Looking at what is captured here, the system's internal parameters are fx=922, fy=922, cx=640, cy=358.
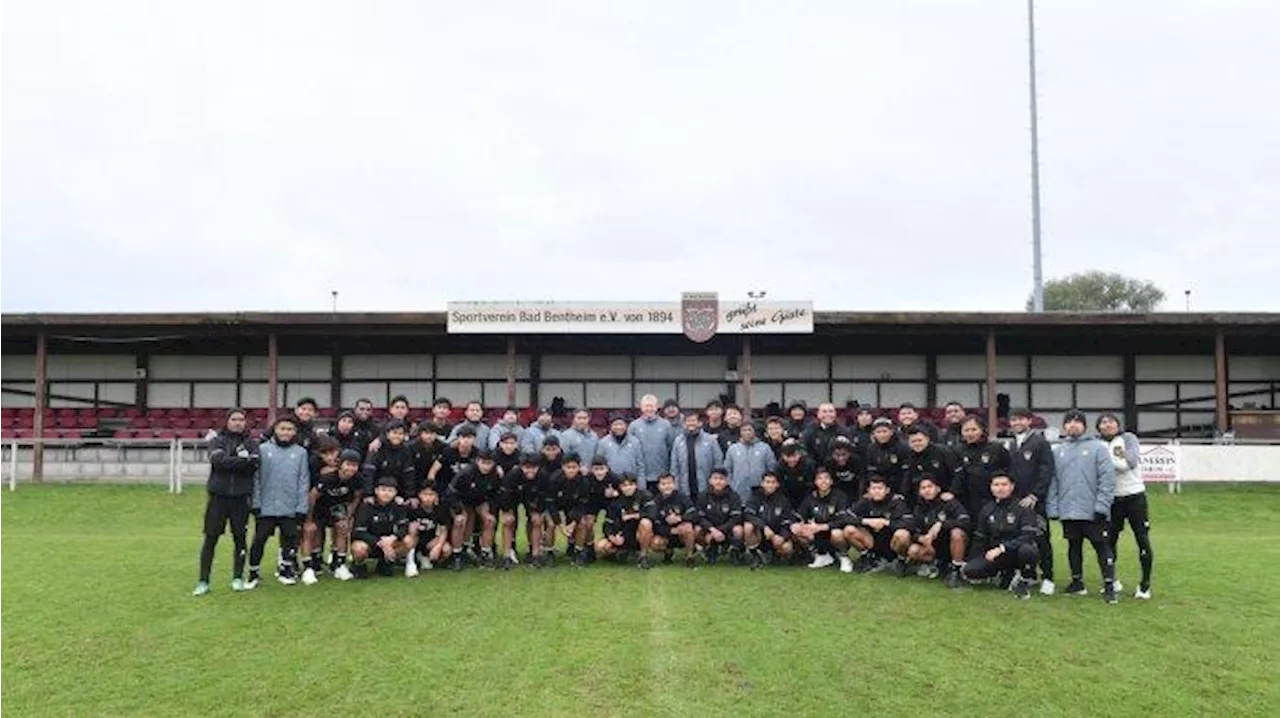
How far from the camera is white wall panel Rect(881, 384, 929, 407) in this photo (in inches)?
881

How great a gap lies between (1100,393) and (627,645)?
20062 millimetres

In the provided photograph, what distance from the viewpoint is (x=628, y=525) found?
8.91 metres

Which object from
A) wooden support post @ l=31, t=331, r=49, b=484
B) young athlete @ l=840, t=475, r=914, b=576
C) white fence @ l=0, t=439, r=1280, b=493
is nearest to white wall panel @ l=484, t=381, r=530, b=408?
white fence @ l=0, t=439, r=1280, b=493

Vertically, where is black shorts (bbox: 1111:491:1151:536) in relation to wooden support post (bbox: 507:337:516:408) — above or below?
below

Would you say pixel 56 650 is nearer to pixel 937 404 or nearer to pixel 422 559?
pixel 422 559

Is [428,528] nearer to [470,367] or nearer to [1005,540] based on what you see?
[1005,540]

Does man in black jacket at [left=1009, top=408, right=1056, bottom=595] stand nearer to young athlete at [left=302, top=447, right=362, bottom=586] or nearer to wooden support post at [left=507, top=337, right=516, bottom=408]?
young athlete at [left=302, top=447, right=362, bottom=586]

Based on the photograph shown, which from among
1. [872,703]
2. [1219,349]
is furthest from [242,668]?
[1219,349]

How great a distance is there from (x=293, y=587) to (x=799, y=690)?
485cm

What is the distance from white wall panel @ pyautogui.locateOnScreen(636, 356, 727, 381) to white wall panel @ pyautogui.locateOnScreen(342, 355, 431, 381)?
5288 mm

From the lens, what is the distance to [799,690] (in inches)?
191

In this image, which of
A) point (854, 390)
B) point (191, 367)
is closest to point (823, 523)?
point (854, 390)

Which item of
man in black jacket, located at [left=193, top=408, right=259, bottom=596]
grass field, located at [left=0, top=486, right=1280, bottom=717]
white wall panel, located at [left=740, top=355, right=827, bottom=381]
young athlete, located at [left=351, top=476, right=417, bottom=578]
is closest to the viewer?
grass field, located at [left=0, top=486, right=1280, bottom=717]

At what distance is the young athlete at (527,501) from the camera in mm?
8859
